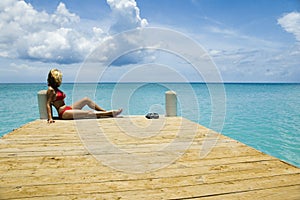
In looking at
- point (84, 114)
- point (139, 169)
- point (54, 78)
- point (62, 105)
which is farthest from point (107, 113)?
point (139, 169)

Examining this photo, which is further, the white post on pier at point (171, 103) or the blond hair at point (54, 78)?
the white post on pier at point (171, 103)

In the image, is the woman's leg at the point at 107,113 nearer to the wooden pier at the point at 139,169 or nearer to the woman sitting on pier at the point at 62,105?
→ the woman sitting on pier at the point at 62,105

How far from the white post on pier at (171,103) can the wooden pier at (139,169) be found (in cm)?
197

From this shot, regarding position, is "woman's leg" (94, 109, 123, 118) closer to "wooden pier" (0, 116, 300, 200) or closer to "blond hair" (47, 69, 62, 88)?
"blond hair" (47, 69, 62, 88)

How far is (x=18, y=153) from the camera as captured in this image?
2717mm

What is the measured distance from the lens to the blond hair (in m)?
4.84

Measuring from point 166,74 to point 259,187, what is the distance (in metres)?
2.80

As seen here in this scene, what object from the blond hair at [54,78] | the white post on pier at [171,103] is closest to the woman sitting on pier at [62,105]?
the blond hair at [54,78]

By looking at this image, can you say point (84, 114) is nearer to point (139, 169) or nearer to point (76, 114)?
point (76, 114)

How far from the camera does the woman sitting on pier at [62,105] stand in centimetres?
487

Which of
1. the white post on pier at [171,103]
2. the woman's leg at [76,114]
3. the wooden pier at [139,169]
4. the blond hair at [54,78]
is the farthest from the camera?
the white post on pier at [171,103]

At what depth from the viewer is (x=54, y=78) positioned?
4.84 meters

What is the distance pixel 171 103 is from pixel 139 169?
3.48 metres

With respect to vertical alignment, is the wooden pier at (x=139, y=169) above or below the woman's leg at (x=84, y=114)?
below
